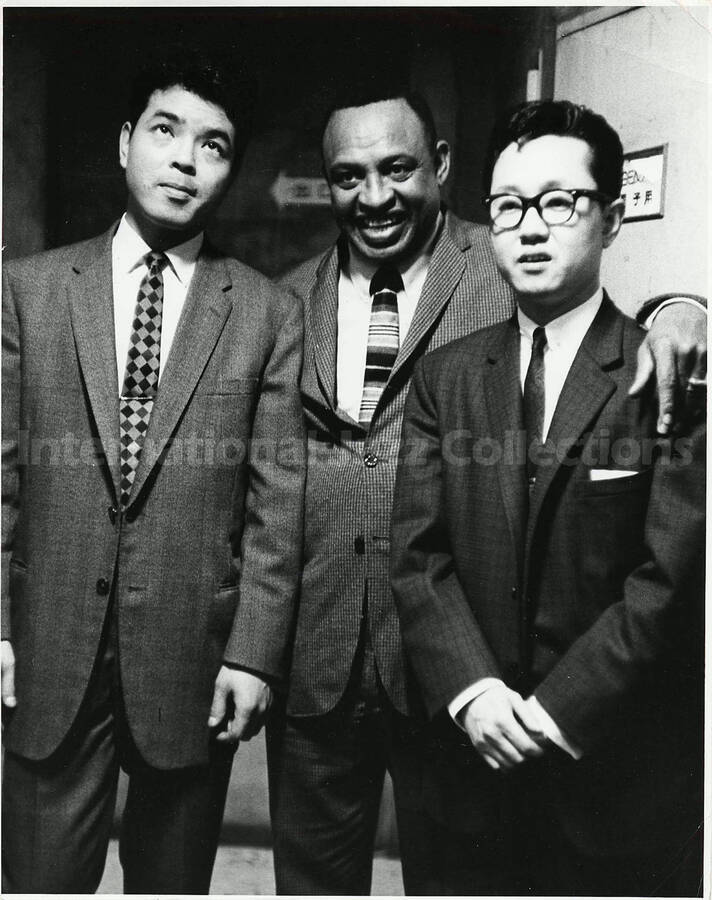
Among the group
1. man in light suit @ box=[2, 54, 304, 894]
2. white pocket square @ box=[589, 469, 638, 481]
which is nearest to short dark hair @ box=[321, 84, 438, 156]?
man in light suit @ box=[2, 54, 304, 894]

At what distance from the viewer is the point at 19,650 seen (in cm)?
183

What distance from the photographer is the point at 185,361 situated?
178 centimetres

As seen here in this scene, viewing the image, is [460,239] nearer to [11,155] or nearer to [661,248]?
[661,248]

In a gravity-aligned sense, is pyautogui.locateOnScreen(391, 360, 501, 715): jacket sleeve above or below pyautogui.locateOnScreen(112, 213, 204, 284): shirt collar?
below

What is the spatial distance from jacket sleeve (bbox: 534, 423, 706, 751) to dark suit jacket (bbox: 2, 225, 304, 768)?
1.82ft

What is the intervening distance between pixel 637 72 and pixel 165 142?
95 centimetres

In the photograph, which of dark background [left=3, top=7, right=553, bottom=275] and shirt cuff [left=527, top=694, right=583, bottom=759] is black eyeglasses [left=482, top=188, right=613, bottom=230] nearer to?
dark background [left=3, top=7, right=553, bottom=275]

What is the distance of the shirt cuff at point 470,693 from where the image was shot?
1.68 m

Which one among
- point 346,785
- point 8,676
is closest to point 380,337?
point 346,785

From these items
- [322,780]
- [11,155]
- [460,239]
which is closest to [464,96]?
[460,239]

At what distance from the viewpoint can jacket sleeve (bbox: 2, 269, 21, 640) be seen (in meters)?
1.81

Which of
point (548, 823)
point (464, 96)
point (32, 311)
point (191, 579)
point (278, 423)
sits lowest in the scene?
point (548, 823)

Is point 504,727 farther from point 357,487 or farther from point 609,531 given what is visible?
point 357,487

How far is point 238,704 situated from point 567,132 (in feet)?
4.19
